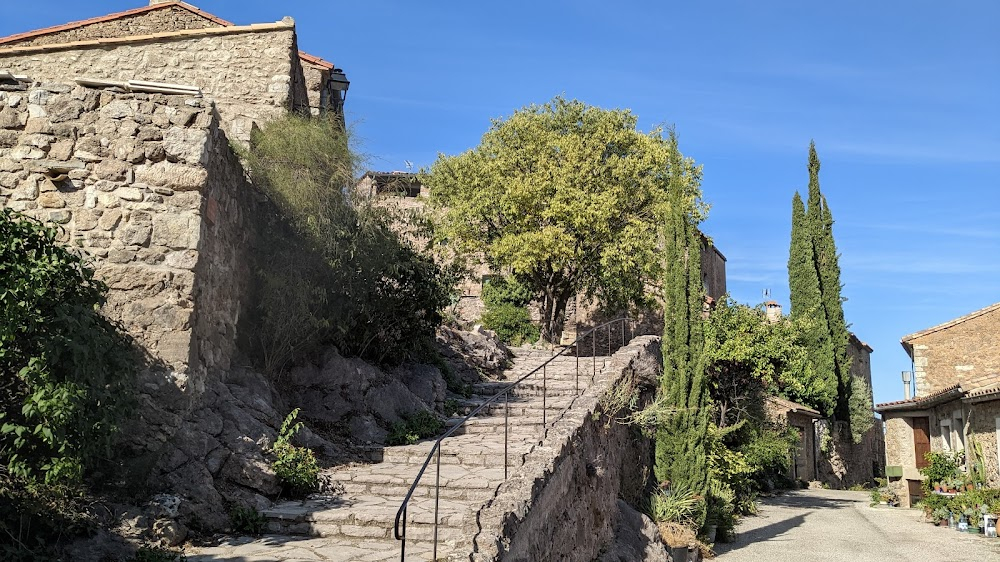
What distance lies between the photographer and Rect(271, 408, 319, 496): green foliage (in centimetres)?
834

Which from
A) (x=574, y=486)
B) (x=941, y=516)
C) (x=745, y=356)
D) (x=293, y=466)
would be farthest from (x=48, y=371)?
(x=941, y=516)

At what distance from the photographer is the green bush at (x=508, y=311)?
2430 cm

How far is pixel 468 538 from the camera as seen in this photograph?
6.77m

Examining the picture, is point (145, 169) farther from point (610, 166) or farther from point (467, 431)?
point (610, 166)

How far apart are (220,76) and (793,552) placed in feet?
46.4

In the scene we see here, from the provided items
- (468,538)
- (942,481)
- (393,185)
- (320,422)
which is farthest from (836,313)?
(468,538)

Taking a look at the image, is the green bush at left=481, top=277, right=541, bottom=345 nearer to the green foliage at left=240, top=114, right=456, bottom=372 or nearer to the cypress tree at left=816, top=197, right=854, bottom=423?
the green foliage at left=240, top=114, right=456, bottom=372

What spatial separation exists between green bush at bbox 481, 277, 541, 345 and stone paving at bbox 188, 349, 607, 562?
1221 centimetres

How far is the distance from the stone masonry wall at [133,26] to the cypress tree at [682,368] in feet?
34.8

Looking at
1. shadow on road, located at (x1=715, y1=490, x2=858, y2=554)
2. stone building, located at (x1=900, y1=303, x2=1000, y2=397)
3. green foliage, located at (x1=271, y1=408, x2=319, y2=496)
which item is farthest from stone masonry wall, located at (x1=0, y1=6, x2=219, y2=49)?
stone building, located at (x1=900, y1=303, x2=1000, y2=397)

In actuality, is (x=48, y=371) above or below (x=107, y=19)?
below

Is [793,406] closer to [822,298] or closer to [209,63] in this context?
[822,298]

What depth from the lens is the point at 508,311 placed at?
24859 millimetres

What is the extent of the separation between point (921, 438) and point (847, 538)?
10956mm
